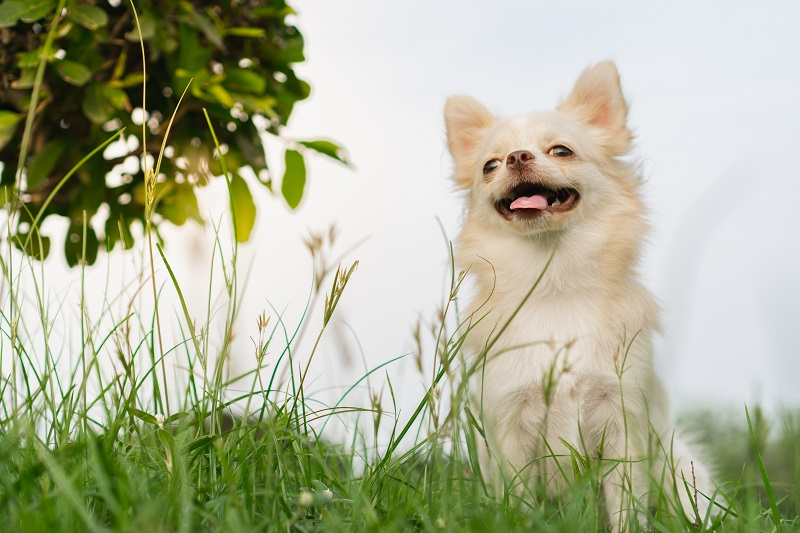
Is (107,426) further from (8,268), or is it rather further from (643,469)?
→ (643,469)

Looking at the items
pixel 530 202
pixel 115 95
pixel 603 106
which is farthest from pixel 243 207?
pixel 603 106

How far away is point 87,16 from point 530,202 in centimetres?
206

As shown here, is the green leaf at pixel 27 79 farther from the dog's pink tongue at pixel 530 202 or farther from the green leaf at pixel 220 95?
the dog's pink tongue at pixel 530 202

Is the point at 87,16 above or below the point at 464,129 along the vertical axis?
above

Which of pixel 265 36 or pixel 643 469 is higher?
pixel 265 36

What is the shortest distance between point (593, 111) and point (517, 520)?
98.2 inches

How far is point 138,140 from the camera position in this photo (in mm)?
4117

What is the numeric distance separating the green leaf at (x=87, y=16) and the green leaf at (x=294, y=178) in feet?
3.48

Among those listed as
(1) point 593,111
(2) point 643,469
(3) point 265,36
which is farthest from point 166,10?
(2) point 643,469

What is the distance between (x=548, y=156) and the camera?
11.1 ft

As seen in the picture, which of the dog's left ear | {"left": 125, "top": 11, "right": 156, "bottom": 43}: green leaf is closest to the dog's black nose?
the dog's left ear

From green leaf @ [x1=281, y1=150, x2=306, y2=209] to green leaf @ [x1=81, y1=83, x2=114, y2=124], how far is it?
34.0 inches

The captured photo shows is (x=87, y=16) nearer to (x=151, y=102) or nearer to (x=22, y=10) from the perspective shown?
(x=22, y=10)

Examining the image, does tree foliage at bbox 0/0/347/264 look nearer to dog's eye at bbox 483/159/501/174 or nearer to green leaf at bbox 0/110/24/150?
green leaf at bbox 0/110/24/150
